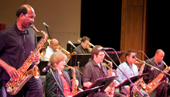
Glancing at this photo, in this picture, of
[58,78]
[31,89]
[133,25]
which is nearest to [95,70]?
[58,78]

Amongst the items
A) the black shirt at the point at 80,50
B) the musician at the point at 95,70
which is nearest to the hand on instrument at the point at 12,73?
the musician at the point at 95,70

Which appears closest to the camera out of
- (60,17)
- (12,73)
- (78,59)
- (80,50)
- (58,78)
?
(12,73)

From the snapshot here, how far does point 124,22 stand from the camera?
866 centimetres

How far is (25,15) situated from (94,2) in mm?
5980

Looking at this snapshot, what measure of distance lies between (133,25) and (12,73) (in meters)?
6.98

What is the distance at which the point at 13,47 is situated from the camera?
2705 millimetres

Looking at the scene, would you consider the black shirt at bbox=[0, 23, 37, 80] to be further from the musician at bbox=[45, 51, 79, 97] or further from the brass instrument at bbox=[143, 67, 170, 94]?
the brass instrument at bbox=[143, 67, 170, 94]

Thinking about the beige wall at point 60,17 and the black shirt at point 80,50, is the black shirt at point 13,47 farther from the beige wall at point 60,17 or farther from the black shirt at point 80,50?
the beige wall at point 60,17

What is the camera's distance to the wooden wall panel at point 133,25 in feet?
28.4

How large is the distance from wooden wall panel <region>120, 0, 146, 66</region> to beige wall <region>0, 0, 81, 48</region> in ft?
6.78

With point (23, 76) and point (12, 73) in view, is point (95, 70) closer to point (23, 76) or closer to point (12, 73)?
point (23, 76)

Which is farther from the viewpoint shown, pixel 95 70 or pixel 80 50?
pixel 80 50

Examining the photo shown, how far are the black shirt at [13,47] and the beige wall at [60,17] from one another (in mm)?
4742

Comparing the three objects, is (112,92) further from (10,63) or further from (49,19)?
(49,19)
